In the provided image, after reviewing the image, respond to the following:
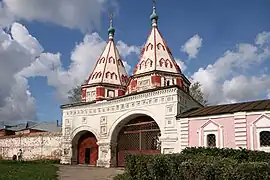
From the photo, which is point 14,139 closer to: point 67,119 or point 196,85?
point 67,119

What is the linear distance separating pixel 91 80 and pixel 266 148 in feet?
50.2

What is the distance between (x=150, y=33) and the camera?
80.5 feet

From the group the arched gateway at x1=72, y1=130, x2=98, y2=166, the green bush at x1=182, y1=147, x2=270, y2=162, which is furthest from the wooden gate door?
the green bush at x1=182, y1=147, x2=270, y2=162

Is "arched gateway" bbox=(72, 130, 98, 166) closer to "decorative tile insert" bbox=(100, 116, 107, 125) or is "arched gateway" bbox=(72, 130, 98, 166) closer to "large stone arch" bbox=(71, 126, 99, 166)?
"large stone arch" bbox=(71, 126, 99, 166)

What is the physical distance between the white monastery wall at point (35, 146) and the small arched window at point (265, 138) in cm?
1516

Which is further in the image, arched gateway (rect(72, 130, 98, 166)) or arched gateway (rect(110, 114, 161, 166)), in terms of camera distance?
arched gateway (rect(72, 130, 98, 166))

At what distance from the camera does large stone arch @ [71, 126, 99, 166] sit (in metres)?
21.9

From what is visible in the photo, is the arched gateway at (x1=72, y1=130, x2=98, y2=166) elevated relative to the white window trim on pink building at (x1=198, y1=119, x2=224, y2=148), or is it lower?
lower

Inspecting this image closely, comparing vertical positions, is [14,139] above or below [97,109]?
below

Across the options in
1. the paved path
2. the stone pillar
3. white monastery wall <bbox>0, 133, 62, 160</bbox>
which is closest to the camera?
the paved path

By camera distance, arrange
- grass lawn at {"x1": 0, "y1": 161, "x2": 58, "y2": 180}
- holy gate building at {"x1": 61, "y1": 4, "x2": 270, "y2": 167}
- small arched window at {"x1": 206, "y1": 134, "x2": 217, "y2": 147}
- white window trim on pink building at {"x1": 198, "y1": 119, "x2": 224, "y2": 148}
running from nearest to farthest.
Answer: grass lawn at {"x1": 0, "y1": 161, "x2": 58, "y2": 180}, holy gate building at {"x1": 61, "y1": 4, "x2": 270, "y2": 167}, white window trim on pink building at {"x1": 198, "y1": 119, "x2": 224, "y2": 148}, small arched window at {"x1": 206, "y1": 134, "x2": 217, "y2": 147}

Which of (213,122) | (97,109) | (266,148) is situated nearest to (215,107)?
(213,122)

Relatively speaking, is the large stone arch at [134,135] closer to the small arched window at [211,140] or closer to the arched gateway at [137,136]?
the arched gateway at [137,136]

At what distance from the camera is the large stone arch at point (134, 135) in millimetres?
18234
